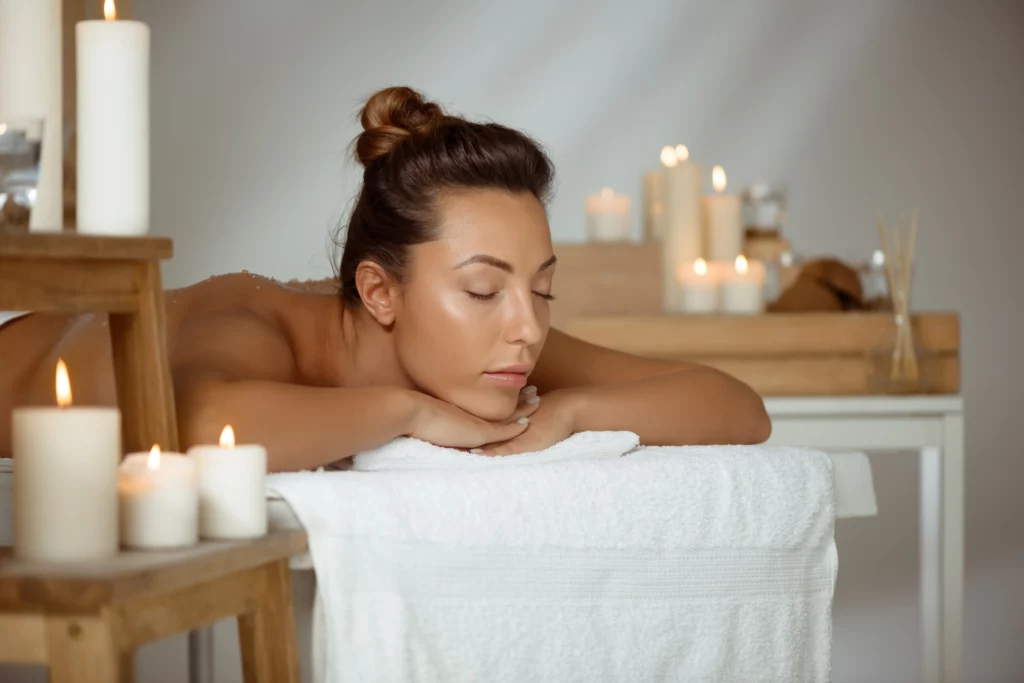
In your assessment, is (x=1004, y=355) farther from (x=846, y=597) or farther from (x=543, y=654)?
(x=543, y=654)

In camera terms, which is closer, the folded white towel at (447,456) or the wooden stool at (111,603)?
the wooden stool at (111,603)

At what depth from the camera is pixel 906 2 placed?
3629 mm

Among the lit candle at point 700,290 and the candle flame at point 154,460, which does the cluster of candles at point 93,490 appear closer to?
the candle flame at point 154,460

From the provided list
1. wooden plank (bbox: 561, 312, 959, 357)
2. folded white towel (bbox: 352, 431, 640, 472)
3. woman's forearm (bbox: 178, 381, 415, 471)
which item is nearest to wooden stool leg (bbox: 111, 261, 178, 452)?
woman's forearm (bbox: 178, 381, 415, 471)

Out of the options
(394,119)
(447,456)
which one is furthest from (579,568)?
(394,119)

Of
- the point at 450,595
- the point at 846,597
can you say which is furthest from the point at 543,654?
the point at 846,597

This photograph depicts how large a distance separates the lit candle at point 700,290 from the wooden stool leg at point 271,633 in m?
1.72

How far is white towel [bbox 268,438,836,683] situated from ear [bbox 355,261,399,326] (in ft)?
1.03

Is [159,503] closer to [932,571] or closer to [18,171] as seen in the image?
[18,171]

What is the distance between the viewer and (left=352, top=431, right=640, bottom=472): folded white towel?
52.6 inches

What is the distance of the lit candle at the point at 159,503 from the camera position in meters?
0.94

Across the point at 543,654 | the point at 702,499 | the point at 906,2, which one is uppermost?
the point at 906,2

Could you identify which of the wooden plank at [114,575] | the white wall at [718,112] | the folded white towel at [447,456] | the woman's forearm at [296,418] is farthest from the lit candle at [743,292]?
the wooden plank at [114,575]

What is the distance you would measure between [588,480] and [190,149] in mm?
2624
